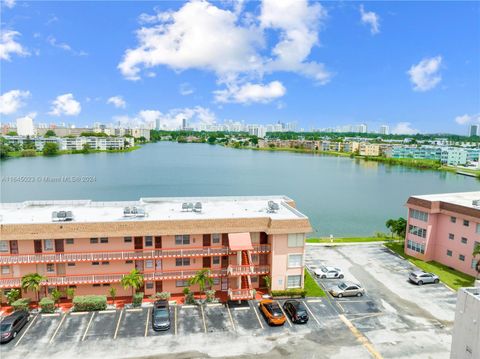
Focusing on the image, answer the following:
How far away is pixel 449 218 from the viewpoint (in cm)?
4219

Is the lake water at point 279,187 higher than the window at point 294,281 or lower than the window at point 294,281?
lower

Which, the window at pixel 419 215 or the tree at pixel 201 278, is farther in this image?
the window at pixel 419 215

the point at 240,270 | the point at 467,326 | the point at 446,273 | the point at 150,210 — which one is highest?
the point at 150,210

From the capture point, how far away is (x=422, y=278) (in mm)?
36906

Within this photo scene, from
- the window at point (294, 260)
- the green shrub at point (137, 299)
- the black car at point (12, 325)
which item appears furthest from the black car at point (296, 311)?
the black car at point (12, 325)

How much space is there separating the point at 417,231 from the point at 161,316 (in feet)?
106

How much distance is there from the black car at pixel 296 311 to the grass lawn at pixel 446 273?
17.4 m

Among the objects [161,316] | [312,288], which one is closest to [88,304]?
[161,316]

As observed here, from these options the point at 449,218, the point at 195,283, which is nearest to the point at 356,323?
the point at 195,283

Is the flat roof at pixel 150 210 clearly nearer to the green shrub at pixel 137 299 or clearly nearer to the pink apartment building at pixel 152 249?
the pink apartment building at pixel 152 249

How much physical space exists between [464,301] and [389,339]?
869cm

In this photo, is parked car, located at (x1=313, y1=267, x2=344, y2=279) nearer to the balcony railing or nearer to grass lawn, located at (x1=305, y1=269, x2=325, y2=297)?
grass lawn, located at (x1=305, y1=269, x2=325, y2=297)

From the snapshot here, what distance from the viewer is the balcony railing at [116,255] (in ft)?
99.4

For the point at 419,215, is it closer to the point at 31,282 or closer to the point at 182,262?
the point at 182,262
